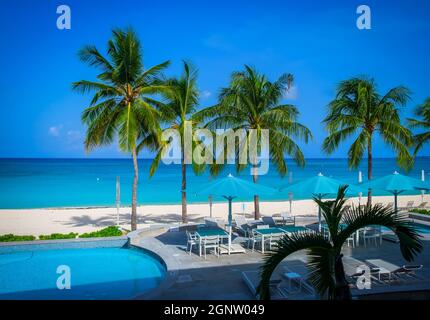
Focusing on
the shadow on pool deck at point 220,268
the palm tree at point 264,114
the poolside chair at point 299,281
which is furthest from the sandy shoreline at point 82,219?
the poolside chair at point 299,281

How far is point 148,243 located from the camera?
37.1 feet

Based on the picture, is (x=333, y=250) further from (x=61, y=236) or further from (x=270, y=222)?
(x=61, y=236)

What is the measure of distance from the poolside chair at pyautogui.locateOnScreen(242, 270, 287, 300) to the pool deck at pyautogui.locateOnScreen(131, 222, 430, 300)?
0.43 feet

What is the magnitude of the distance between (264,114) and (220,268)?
285 inches

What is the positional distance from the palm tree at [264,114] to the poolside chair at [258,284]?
7002 millimetres

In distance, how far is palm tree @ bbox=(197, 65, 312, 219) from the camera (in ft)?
45.8

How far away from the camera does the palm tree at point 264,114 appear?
13961 mm

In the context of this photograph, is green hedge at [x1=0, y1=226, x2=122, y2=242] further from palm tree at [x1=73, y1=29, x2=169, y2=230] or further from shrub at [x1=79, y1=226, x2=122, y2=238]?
palm tree at [x1=73, y1=29, x2=169, y2=230]

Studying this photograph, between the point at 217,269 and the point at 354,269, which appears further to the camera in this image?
the point at 217,269

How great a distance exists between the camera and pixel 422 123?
16.9 m

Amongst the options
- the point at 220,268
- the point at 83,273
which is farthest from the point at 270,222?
the point at 83,273

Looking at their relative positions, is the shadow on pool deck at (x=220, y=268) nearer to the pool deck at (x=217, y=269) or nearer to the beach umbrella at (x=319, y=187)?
the pool deck at (x=217, y=269)

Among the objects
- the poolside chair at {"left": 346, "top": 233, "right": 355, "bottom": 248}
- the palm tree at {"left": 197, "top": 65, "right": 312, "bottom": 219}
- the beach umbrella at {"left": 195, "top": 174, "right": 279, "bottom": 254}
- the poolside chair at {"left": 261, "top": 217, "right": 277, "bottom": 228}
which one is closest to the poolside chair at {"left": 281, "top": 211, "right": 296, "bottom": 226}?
the poolside chair at {"left": 261, "top": 217, "right": 277, "bottom": 228}
